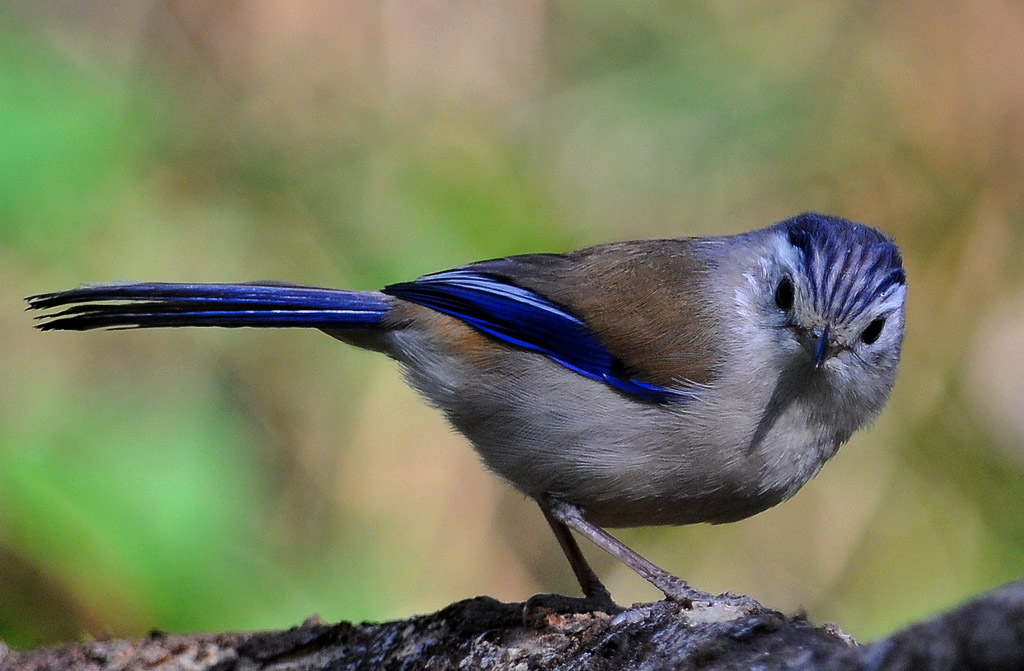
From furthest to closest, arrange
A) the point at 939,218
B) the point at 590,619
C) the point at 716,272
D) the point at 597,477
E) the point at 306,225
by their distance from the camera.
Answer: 1. the point at 939,218
2. the point at 306,225
3. the point at 716,272
4. the point at 597,477
5. the point at 590,619

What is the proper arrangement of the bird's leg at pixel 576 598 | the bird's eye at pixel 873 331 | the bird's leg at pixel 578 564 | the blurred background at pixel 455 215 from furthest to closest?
1. the blurred background at pixel 455 215
2. the bird's leg at pixel 578 564
3. the bird's eye at pixel 873 331
4. the bird's leg at pixel 576 598

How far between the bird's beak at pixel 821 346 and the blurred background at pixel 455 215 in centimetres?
231

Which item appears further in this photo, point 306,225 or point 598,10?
point 598,10

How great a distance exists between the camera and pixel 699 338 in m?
3.91

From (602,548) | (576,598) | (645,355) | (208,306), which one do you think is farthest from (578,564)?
(208,306)

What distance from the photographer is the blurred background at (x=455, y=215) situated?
5.18m

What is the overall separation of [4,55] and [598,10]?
10.4 ft

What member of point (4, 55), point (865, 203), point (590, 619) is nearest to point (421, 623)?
point (590, 619)

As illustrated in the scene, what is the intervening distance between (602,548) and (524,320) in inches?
33.4

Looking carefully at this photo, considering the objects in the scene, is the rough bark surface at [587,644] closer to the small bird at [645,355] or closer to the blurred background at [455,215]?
the small bird at [645,355]

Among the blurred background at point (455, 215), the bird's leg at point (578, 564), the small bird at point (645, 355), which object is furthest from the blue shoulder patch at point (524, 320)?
the blurred background at point (455, 215)

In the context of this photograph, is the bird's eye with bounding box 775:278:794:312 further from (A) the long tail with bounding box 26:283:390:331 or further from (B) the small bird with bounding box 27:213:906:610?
(A) the long tail with bounding box 26:283:390:331

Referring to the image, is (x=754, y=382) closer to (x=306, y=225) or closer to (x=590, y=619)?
(x=590, y=619)

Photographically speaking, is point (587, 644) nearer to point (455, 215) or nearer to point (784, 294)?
point (784, 294)
